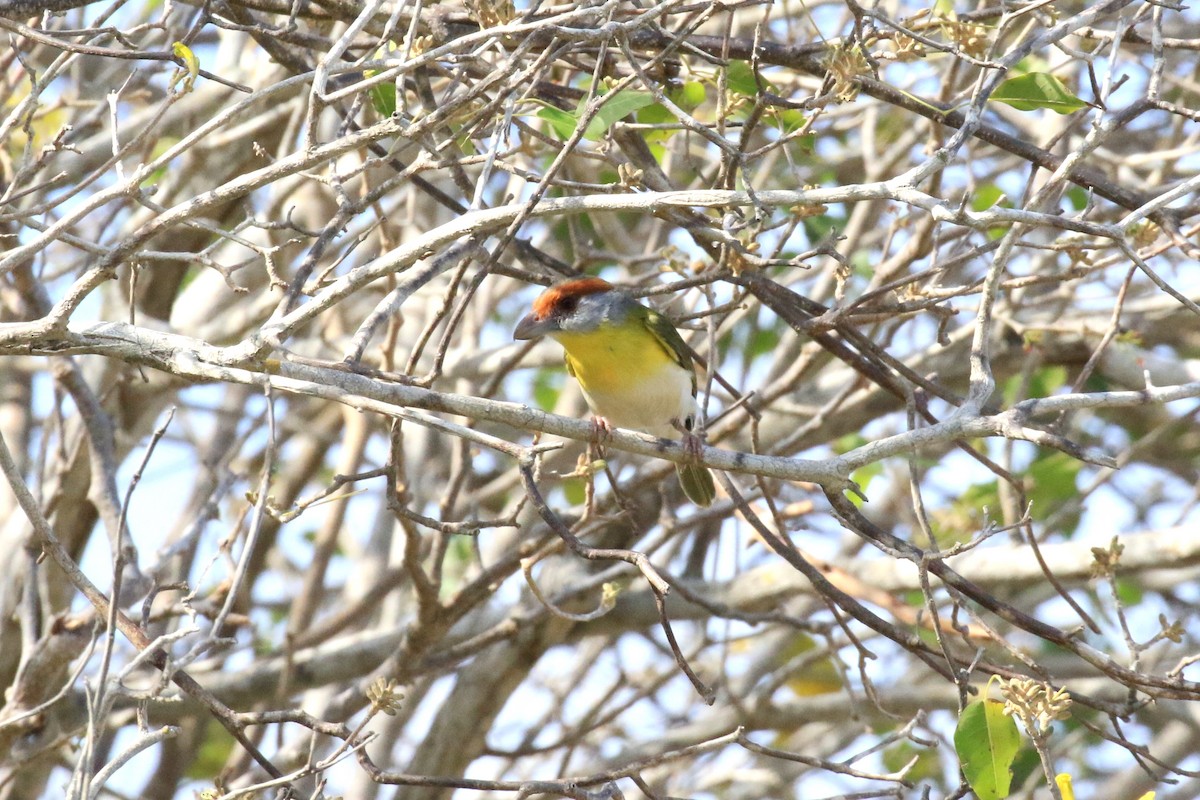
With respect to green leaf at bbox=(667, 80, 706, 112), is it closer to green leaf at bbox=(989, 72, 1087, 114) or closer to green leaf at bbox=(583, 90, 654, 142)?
green leaf at bbox=(583, 90, 654, 142)

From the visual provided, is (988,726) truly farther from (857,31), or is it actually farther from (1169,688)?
(857,31)

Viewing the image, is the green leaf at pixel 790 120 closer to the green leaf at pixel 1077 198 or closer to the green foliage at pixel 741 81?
the green foliage at pixel 741 81

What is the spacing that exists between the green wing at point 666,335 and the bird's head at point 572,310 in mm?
190

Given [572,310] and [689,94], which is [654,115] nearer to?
[689,94]

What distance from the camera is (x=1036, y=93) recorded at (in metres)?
3.37

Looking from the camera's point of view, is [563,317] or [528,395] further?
[528,395]

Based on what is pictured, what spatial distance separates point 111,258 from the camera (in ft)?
8.97

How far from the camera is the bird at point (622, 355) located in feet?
14.4

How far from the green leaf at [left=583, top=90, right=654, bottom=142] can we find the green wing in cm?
129

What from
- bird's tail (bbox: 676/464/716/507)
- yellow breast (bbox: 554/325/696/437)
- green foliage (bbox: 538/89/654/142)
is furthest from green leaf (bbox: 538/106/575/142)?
bird's tail (bbox: 676/464/716/507)

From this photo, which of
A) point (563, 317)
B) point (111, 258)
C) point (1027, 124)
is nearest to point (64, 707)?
point (563, 317)

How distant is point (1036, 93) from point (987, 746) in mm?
1684

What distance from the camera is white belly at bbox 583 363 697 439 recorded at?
182 inches

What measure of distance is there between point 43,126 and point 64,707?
2.44 m
